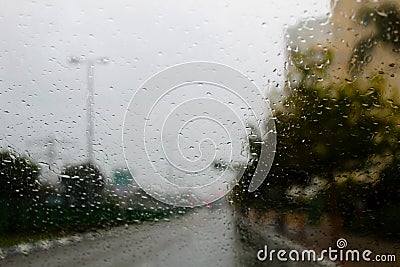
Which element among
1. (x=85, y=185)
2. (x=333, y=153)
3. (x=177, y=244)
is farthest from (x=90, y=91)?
(x=333, y=153)

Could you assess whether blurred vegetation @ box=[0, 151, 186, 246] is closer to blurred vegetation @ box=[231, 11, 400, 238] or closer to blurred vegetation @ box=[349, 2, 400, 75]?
blurred vegetation @ box=[231, 11, 400, 238]

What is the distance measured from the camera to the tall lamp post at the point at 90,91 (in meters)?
1.31

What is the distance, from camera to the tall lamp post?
1.31 m

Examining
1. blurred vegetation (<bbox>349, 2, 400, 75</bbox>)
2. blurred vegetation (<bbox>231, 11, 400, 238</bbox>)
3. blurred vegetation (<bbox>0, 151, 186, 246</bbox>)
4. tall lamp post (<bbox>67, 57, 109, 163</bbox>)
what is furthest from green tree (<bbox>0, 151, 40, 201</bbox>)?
blurred vegetation (<bbox>349, 2, 400, 75</bbox>)

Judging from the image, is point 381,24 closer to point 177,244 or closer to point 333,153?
point 333,153

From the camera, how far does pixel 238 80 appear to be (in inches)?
50.8

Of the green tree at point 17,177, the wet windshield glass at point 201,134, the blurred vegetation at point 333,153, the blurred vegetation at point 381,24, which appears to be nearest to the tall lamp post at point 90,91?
the wet windshield glass at point 201,134

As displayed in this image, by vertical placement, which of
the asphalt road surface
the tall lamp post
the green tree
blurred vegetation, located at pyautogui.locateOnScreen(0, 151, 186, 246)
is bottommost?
the asphalt road surface

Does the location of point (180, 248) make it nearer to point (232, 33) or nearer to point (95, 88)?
point (95, 88)

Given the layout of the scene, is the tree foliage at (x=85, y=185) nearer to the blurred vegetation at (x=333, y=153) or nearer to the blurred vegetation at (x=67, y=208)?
the blurred vegetation at (x=67, y=208)

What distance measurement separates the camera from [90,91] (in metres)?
1.33

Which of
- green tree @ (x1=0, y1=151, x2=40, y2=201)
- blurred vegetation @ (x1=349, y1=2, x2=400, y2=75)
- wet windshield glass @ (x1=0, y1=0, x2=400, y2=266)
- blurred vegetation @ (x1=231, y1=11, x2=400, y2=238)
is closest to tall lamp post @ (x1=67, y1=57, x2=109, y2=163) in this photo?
wet windshield glass @ (x1=0, y1=0, x2=400, y2=266)

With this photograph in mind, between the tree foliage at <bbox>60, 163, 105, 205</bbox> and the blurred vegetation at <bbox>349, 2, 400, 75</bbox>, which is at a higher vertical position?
the blurred vegetation at <bbox>349, 2, 400, 75</bbox>

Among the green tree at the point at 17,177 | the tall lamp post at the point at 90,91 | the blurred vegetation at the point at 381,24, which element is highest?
the blurred vegetation at the point at 381,24
